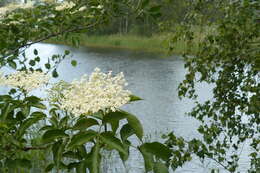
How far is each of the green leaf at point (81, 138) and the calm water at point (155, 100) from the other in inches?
66.1

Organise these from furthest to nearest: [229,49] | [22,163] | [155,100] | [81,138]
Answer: [155,100] → [229,49] → [22,163] → [81,138]

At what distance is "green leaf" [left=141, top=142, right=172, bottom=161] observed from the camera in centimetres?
107

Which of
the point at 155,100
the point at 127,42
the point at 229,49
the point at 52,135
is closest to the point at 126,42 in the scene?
the point at 127,42

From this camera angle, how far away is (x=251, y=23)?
2311 mm

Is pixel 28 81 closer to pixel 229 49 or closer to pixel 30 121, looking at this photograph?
pixel 30 121

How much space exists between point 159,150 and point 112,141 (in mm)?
123

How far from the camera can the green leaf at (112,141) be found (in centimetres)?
102

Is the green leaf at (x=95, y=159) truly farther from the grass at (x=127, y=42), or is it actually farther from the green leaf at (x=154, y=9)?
the grass at (x=127, y=42)

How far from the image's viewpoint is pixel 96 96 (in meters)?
1.05

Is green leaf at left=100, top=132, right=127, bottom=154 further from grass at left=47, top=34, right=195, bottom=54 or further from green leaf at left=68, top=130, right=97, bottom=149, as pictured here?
grass at left=47, top=34, right=195, bottom=54

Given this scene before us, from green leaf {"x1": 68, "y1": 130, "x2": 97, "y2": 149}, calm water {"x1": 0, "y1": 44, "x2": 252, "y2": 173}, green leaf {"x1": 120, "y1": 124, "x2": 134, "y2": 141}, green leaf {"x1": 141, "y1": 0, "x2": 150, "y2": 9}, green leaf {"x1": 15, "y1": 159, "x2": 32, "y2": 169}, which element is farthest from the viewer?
Result: calm water {"x1": 0, "y1": 44, "x2": 252, "y2": 173}

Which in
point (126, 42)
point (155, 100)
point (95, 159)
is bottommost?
point (126, 42)

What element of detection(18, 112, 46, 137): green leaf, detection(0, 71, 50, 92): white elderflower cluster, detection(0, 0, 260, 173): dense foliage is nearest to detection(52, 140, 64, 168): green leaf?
detection(0, 0, 260, 173): dense foliage

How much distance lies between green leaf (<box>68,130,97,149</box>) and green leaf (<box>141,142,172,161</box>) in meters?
0.14
